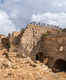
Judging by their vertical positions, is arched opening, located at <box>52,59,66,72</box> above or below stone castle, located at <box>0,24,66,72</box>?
below

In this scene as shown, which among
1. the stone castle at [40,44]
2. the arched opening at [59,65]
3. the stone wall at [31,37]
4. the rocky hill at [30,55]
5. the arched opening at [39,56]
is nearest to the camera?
the rocky hill at [30,55]

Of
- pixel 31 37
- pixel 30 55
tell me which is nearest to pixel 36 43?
pixel 31 37

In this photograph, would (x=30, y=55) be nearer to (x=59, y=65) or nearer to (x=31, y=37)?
(x=31, y=37)

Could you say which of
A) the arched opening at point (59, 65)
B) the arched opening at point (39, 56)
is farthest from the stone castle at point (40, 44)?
the arched opening at point (59, 65)

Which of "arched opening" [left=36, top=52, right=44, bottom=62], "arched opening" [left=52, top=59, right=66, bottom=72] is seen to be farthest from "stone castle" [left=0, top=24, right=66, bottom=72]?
"arched opening" [left=52, top=59, right=66, bottom=72]

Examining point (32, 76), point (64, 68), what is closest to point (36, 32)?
point (64, 68)

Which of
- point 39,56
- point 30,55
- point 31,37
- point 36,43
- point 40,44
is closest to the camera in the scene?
point 39,56

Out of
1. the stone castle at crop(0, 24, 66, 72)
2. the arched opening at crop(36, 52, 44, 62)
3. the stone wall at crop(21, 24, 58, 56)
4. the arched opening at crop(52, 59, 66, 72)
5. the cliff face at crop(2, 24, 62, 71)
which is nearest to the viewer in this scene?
the stone castle at crop(0, 24, 66, 72)

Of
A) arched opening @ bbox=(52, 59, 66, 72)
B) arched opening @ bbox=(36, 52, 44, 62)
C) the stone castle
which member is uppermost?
the stone castle

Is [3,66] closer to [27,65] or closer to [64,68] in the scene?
[27,65]

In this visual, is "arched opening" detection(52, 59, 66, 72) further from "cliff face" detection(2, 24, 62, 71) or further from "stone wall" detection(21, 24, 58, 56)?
"stone wall" detection(21, 24, 58, 56)

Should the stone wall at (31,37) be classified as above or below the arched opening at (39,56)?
above

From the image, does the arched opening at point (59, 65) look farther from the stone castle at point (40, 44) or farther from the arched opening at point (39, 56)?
the arched opening at point (39, 56)

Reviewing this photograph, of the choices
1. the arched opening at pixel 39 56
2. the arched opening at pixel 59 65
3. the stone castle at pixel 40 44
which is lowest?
the arched opening at pixel 59 65
